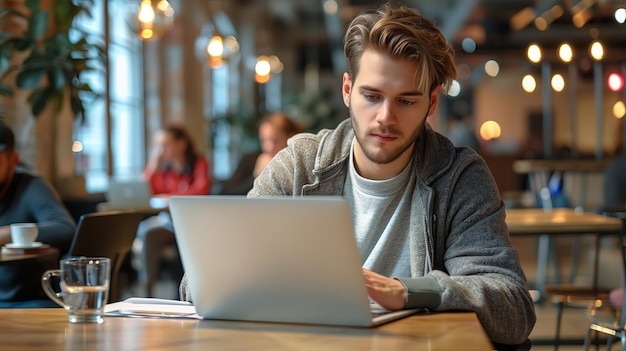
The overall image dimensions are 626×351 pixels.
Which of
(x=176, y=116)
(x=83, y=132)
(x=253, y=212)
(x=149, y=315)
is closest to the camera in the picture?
(x=253, y=212)

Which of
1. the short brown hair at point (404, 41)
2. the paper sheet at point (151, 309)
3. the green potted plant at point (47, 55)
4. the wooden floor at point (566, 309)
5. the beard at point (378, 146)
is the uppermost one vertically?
the green potted plant at point (47, 55)

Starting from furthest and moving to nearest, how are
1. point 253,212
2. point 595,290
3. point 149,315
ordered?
point 595,290 < point 149,315 < point 253,212

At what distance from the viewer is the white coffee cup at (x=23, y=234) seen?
3404mm

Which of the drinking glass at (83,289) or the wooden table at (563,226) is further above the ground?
the drinking glass at (83,289)

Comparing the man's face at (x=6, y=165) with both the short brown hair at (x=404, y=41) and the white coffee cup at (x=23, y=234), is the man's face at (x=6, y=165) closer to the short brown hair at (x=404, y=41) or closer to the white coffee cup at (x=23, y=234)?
the white coffee cup at (x=23, y=234)

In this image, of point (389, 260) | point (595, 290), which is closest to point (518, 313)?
point (389, 260)

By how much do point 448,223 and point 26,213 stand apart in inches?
95.8

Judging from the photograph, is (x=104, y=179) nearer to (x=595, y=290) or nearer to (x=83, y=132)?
(x=83, y=132)

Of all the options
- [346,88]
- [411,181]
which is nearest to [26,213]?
[346,88]

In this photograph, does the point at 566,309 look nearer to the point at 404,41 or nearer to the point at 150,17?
the point at 150,17

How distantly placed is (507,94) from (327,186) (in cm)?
2479

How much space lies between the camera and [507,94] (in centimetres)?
2631

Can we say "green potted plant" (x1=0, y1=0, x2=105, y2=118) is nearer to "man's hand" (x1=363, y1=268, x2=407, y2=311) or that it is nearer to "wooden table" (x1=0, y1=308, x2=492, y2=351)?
"wooden table" (x1=0, y1=308, x2=492, y2=351)

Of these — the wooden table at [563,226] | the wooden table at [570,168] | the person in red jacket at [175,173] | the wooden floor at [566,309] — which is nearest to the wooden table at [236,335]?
the wooden table at [563,226]
